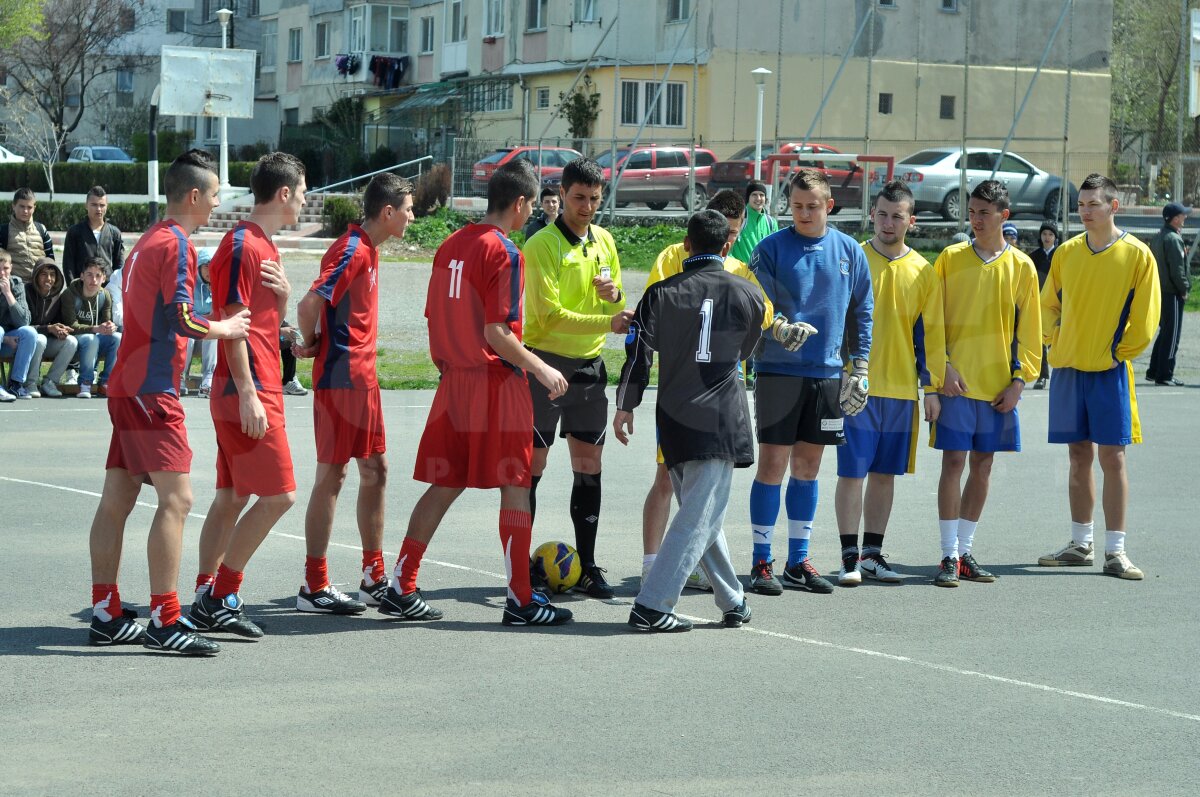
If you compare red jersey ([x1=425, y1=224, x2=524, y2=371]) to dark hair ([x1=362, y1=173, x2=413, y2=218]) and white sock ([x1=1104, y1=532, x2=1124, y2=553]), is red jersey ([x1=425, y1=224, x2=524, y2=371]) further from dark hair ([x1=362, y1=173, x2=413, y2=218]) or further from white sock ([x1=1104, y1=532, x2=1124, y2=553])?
white sock ([x1=1104, y1=532, x2=1124, y2=553])

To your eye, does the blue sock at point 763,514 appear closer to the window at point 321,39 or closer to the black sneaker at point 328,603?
the black sneaker at point 328,603

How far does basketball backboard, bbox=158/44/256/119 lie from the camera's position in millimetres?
40781

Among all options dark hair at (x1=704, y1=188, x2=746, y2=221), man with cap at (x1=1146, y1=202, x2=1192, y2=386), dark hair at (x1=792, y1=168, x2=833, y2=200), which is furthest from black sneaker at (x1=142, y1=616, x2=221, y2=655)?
man with cap at (x1=1146, y1=202, x2=1192, y2=386)

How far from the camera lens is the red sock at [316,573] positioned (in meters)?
7.64

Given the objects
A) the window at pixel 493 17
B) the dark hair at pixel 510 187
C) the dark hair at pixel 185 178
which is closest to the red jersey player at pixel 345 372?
the dark hair at pixel 510 187

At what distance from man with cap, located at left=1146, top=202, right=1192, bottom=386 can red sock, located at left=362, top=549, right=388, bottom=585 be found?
1548cm

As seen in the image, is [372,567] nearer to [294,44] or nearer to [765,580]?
[765,580]

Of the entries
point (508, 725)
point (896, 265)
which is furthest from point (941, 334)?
point (508, 725)

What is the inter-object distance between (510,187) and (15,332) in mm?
11451

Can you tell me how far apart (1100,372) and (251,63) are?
119ft

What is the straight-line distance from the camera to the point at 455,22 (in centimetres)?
5800

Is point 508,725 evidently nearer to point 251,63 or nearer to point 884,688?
point 884,688

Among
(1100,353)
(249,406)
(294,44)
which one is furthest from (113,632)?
(294,44)

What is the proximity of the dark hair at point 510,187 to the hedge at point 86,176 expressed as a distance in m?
39.3
